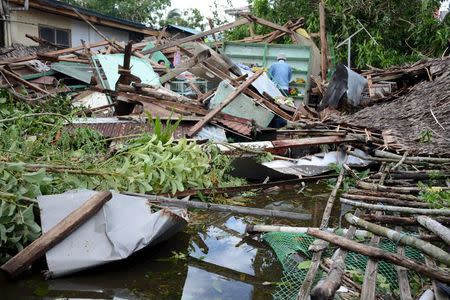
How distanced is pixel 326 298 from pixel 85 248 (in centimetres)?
217

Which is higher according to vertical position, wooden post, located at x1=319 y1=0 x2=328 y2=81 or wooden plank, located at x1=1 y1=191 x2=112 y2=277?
wooden post, located at x1=319 y1=0 x2=328 y2=81

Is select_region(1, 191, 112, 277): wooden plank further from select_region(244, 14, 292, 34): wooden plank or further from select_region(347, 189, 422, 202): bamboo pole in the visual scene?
select_region(244, 14, 292, 34): wooden plank

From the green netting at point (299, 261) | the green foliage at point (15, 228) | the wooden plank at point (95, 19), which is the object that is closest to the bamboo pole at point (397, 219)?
the green netting at point (299, 261)

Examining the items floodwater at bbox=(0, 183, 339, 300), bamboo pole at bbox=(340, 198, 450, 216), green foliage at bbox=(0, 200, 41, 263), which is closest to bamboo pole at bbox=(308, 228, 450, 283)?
floodwater at bbox=(0, 183, 339, 300)

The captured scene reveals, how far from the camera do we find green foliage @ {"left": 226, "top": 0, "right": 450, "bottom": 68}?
1288 cm

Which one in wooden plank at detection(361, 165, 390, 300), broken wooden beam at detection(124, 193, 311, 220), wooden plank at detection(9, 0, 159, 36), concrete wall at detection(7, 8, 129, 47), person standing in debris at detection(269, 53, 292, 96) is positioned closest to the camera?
wooden plank at detection(361, 165, 390, 300)

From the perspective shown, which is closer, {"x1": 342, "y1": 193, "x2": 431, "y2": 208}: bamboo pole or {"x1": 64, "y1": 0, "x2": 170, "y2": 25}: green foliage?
{"x1": 342, "y1": 193, "x2": 431, "y2": 208}: bamboo pole

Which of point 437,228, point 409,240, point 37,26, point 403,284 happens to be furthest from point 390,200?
point 37,26

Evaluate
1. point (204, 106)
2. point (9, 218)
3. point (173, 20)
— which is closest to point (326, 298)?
point (9, 218)

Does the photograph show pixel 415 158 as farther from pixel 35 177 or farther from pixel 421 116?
pixel 35 177

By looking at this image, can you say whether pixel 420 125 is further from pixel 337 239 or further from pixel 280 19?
pixel 280 19

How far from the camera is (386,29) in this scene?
1335 cm

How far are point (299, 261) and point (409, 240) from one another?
3.47ft

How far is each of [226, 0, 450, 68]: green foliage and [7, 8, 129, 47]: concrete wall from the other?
8.55 m
